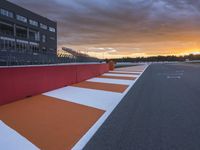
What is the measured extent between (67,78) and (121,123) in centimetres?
775

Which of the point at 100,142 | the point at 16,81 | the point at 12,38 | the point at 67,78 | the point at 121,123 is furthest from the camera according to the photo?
the point at 12,38

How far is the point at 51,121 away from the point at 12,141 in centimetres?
138

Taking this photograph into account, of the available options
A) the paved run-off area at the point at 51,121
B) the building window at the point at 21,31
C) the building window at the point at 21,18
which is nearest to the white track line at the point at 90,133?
the paved run-off area at the point at 51,121

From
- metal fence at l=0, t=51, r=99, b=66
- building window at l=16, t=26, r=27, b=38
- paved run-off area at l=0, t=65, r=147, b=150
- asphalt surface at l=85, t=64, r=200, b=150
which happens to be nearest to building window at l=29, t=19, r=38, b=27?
building window at l=16, t=26, r=27, b=38

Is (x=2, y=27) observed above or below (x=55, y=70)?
above

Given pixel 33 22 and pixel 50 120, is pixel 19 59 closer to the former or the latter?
pixel 50 120

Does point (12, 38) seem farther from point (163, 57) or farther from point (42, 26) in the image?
point (163, 57)

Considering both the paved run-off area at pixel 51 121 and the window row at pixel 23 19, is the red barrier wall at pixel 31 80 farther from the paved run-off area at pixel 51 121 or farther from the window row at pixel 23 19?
the window row at pixel 23 19

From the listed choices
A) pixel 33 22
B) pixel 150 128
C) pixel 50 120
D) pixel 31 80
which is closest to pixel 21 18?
pixel 33 22

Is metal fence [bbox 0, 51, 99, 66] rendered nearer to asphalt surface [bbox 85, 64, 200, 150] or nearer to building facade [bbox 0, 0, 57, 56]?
asphalt surface [bbox 85, 64, 200, 150]

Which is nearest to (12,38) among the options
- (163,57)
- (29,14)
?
(29,14)

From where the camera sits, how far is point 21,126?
18.1 ft

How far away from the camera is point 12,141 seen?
15.0 feet

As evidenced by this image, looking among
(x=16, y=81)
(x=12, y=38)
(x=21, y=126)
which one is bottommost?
(x=21, y=126)
